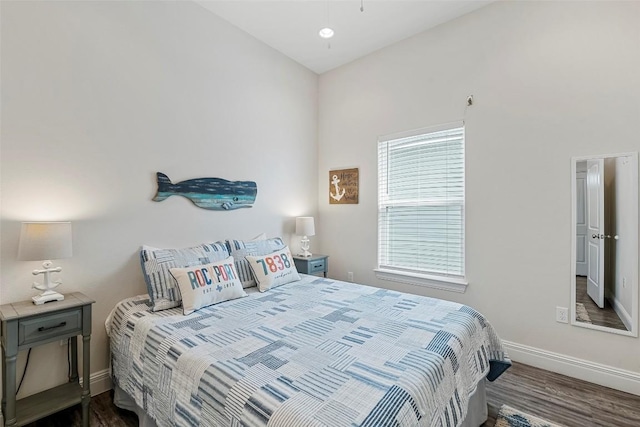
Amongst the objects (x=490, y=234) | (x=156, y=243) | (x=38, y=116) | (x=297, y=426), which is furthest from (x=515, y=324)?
(x=38, y=116)

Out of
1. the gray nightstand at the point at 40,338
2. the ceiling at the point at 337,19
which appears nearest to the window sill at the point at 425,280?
the ceiling at the point at 337,19

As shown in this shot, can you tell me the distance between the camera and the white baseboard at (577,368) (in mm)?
2113

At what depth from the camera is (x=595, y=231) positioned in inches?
89.5

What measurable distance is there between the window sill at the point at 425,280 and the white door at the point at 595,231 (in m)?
0.92

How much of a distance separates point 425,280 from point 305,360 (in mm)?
2114

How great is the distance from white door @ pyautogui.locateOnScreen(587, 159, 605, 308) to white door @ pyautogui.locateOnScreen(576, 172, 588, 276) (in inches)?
0.8

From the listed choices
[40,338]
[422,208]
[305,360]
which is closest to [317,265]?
[422,208]

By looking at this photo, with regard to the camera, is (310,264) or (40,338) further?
(310,264)

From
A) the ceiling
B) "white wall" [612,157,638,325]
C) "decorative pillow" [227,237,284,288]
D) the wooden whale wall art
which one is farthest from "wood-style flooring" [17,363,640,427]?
the ceiling

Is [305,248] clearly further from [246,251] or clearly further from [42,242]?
[42,242]

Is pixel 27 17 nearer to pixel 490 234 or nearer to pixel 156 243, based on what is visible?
pixel 156 243

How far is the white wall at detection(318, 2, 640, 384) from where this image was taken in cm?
220

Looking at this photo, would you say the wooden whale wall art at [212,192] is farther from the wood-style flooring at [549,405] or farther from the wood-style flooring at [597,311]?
the wood-style flooring at [597,311]

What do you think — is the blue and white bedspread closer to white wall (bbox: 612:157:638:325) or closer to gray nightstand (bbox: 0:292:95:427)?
gray nightstand (bbox: 0:292:95:427)
